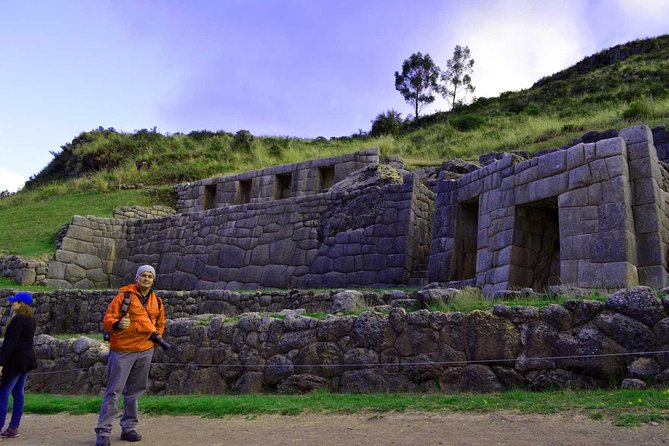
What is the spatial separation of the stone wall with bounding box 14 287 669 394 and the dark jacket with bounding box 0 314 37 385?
213cm

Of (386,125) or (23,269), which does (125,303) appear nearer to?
(23,269)

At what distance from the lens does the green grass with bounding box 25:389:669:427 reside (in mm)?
5344

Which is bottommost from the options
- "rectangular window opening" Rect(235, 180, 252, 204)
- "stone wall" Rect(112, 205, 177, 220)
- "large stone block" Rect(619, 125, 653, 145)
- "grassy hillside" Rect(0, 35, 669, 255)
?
"large stone block" Rect(619, 125, 653, 145)

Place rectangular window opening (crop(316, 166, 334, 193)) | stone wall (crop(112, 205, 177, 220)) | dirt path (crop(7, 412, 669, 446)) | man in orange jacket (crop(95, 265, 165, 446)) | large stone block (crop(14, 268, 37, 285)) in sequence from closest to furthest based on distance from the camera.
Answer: dirt path (crop(7, 412, 669, 446)) → man in orange jacket (crop(95, 265, 165, 446)) → large stone block (crop(14, 268, 37, 285)) → rectangular window opening (crop(316, 166, 334, 193)) → stone wall (crop(112, 205, 177, 220))

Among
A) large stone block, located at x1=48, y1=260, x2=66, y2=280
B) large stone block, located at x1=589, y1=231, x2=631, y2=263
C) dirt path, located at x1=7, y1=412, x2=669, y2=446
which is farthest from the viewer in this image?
large stone block, located at x1=48, y1=260, x2=66, y2=280

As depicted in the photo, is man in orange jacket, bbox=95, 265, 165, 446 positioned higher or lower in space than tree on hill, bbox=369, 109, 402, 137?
lower

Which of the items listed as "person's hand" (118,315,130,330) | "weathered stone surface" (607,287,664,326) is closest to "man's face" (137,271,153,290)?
"person's hand" (118,315,130,330)

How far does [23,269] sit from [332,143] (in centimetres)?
1850

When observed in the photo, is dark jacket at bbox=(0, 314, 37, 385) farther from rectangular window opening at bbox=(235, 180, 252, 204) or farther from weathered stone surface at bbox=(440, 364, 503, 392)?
rectangular window opening at bbox=(235, 180, 252, 204)

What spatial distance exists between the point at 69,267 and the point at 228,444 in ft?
51.7

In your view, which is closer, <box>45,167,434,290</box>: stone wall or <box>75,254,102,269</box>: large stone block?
<box>45,167,434,290</box>: stone wall

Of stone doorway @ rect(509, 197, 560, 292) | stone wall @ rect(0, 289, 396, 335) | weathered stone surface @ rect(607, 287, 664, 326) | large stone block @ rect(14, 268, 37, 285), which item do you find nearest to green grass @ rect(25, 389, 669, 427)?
weathered stone surface @ rect(607, 287, 664, 326)

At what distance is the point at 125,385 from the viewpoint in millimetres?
6480

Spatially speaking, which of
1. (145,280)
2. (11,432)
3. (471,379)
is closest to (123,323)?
(145,280)
